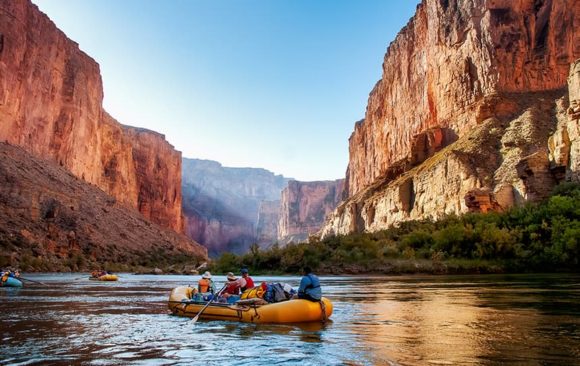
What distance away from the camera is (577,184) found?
44625 millimetres

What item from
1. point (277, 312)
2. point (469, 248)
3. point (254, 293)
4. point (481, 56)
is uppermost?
point (481, 56)

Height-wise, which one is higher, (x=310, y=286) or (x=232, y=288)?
(x=310, y=286)

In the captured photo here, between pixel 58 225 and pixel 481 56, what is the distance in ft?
197

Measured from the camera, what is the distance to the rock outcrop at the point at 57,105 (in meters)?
77.1

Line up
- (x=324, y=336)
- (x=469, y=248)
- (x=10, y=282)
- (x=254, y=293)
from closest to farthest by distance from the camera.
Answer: (x=324, y=336) → (x=254, y=293) → (x=10, y=282) → (x=469, y=248)

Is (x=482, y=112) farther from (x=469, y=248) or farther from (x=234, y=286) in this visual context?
(x=234, y=286)

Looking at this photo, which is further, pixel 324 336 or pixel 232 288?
pixel 232 288

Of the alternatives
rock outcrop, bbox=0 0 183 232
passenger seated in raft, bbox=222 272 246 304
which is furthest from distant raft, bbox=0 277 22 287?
rock outcrop, bbox=0 0 183 232

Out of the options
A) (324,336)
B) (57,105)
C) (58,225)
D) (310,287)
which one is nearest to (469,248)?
(310,287)

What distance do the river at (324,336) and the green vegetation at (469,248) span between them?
26.2m

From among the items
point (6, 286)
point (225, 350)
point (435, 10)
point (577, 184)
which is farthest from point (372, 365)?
point (435, 10)

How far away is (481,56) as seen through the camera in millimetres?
72750

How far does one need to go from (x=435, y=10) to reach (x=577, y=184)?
53.2 meters

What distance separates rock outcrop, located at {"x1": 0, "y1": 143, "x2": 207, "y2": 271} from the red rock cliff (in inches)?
1751
